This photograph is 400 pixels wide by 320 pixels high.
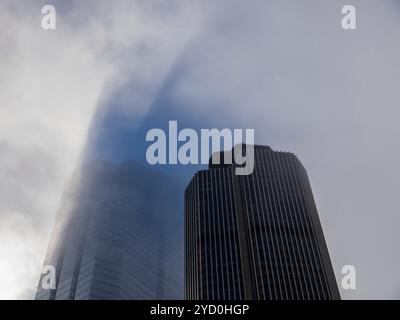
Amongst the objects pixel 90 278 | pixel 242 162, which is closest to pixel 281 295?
pixel 242 162

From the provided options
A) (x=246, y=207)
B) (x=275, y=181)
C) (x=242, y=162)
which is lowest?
(x=246, y=207)

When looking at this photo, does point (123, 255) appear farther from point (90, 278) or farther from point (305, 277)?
point (305, 277)

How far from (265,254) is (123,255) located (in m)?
79.5

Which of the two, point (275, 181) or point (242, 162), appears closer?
point (275, 181)

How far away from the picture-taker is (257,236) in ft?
445

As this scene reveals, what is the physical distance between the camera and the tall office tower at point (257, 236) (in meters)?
123

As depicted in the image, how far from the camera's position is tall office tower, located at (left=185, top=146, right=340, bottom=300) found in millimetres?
123438
